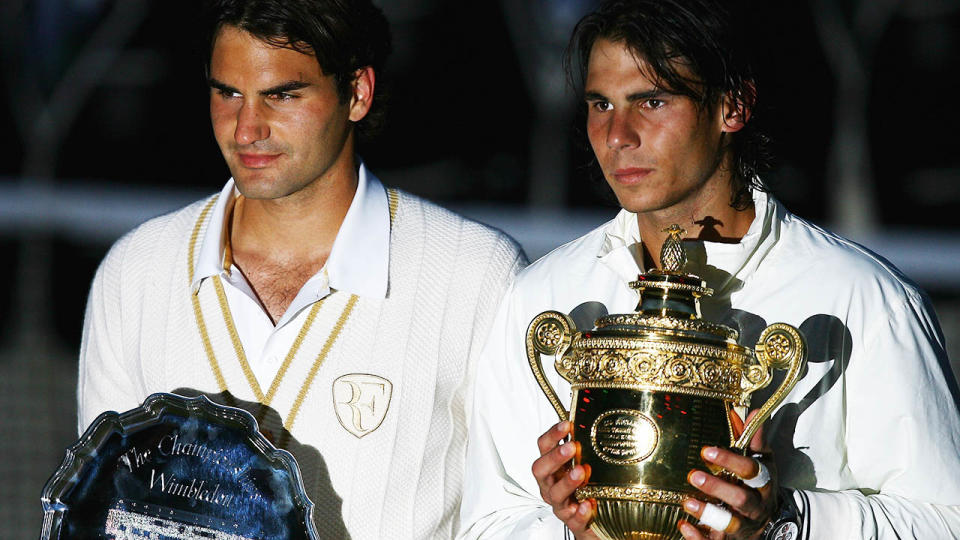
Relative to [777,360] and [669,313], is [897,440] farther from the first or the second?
[669,313]

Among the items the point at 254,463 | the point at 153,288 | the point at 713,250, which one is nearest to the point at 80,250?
the point at 153,288

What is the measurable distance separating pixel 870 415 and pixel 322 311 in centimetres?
130

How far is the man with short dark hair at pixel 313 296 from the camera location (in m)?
3.36

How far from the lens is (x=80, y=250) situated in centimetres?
721

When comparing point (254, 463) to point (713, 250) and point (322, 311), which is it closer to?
point (322, 311)

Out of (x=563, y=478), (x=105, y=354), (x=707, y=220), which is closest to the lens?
(x=563, y=478)

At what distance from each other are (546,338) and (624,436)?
0.23 meters

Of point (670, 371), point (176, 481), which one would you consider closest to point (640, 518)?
point (670, 371)

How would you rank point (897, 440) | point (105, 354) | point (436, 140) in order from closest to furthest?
1. point (897, 440)
2. point (105, 354)
3. point (436, 140)

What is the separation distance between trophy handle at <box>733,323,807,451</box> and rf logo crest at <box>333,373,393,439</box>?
102 centimetres

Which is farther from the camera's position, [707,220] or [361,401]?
[361,401]

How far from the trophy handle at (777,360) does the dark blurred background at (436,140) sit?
4085 millimetres

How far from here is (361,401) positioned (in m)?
3.36

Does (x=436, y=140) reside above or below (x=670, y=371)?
above
